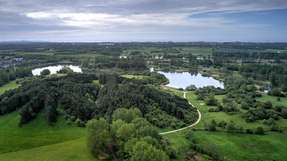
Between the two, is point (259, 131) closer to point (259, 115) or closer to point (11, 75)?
point (259, 115)

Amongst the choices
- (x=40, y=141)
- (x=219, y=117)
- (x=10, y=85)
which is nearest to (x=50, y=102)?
(x=40, y=141)

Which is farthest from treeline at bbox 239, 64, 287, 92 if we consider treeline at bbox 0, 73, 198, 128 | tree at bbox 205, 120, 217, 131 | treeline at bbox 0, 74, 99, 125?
treeline at bbox 0, 74, 99, 125

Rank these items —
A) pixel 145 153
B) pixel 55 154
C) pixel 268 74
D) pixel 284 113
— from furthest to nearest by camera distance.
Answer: pixel 268 74
pixel 284 113
pixel 55 154
pixel 145 153

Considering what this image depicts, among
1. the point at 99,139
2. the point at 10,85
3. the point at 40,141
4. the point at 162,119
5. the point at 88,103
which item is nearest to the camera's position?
the point at 99,139

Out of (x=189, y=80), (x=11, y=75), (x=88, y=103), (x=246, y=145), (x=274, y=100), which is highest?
(x=88, y=103)

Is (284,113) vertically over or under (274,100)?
over

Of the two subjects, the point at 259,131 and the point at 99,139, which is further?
the point at 259,131

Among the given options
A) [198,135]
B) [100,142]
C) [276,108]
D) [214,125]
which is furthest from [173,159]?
[276,108]

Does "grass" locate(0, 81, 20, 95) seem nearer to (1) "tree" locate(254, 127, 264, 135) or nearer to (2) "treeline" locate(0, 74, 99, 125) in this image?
(2) "treeline" locate(0, 74, 99, 125)
